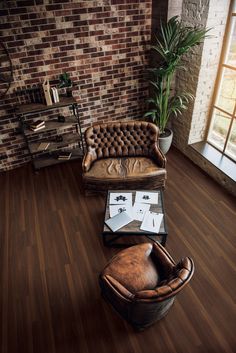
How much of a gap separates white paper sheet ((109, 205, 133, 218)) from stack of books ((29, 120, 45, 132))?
1.82 m

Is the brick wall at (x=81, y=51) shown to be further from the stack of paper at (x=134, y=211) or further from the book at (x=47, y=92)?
the stack of paper at (x=134, y=211)

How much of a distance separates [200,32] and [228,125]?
1.37m

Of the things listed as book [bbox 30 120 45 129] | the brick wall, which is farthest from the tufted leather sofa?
the brick wall

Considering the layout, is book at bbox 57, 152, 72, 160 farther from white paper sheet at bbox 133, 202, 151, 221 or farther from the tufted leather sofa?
white paper sheet at bbox 133, 202, 151, 221

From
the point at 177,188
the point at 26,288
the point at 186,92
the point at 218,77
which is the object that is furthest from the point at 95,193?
the point at 218,77

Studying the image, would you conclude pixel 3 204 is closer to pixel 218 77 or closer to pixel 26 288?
pixel 26 288

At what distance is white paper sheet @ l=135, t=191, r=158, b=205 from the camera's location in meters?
3.25

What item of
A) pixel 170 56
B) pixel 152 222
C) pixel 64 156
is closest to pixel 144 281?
pixel 152 222

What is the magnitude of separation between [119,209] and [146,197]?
39 cm

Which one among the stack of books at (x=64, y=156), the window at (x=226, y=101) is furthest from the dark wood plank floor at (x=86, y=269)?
the window at (x=226, y=101)

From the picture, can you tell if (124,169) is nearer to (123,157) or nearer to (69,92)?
(123,157)

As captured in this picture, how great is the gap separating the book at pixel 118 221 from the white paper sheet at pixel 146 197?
309mm

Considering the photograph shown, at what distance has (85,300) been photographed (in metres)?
2.70

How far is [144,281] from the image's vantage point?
2381mm
